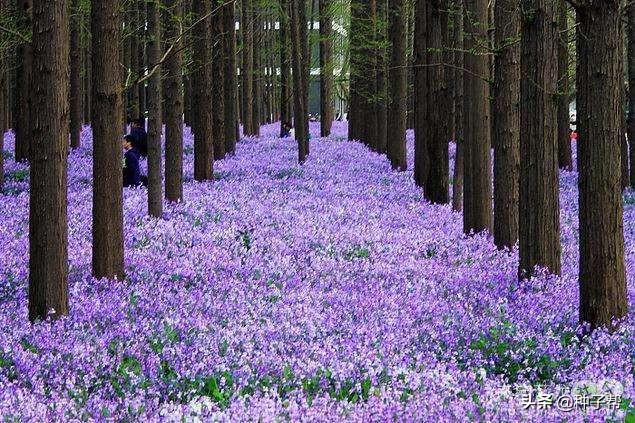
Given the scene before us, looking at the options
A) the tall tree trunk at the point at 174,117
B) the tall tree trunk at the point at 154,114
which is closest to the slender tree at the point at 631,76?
the tall tree trunk at the point at 174,117

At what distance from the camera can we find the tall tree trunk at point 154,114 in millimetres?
13305

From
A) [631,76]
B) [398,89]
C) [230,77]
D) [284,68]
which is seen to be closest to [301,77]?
[230,77]

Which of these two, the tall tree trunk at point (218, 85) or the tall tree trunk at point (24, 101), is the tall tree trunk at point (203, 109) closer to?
the tall tree trunk at point (218, 85)

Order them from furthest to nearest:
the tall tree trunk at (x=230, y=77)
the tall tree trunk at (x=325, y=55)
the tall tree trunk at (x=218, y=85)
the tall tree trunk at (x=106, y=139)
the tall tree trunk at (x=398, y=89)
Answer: the tall tree trunk at (x=325, y=55) < the tall tree trunk at (x=230, y=77) < the tall tree trunk at (x=398, y=89) < the tall tree trunk at (x=218, y=85) < the tall tree trunk at (x=106, y=139)

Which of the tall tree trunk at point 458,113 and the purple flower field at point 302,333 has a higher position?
the tall tree trunk at point 458,113

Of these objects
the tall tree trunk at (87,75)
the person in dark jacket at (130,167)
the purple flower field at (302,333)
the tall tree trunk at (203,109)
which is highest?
the tall tree trunk at (87,75)

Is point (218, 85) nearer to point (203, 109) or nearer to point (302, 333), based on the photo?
point (203, 109)

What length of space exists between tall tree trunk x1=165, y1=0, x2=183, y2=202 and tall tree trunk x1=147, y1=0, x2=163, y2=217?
3.66 feet

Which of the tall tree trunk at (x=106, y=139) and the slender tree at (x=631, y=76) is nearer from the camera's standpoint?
the tall tree trunk at (x=106, y=139)

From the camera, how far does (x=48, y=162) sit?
25.9ft

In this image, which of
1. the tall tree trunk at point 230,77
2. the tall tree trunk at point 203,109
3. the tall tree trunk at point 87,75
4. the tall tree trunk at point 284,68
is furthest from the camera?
the tall tree trunk at point 284,68

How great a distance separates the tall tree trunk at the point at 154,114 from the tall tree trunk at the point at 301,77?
12.1m

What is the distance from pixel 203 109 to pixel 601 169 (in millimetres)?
13312

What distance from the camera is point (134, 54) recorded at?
31547 mm
